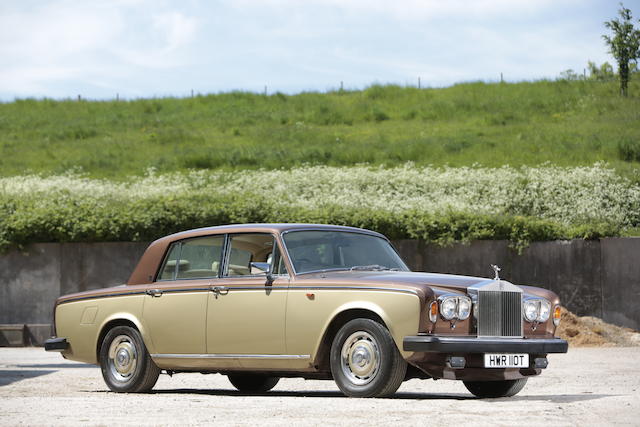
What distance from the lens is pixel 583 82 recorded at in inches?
1822

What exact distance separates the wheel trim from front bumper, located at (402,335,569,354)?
388 mm

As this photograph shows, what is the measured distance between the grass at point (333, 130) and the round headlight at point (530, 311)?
61.6 ft

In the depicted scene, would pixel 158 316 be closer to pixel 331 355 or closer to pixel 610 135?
pixel 331 355

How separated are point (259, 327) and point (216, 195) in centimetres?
1418

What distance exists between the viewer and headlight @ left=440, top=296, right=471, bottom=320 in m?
9.00

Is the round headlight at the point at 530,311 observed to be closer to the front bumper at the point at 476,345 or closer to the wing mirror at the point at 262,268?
the front bumper at the point at 476,345

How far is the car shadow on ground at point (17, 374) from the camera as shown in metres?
13.1

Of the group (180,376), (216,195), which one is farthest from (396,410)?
(216,195)

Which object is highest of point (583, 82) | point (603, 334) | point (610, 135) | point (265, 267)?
point (583, 82)

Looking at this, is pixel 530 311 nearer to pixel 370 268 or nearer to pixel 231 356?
pixel 370 268

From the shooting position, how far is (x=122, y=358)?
11305 millimetres

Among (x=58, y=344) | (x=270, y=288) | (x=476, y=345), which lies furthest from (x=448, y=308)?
(x=58, y=344)

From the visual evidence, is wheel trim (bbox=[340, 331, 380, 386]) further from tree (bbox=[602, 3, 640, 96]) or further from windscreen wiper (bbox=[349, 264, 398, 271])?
tree (bbox=[602, 3, 640, 96])

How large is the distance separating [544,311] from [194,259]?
153 inches
